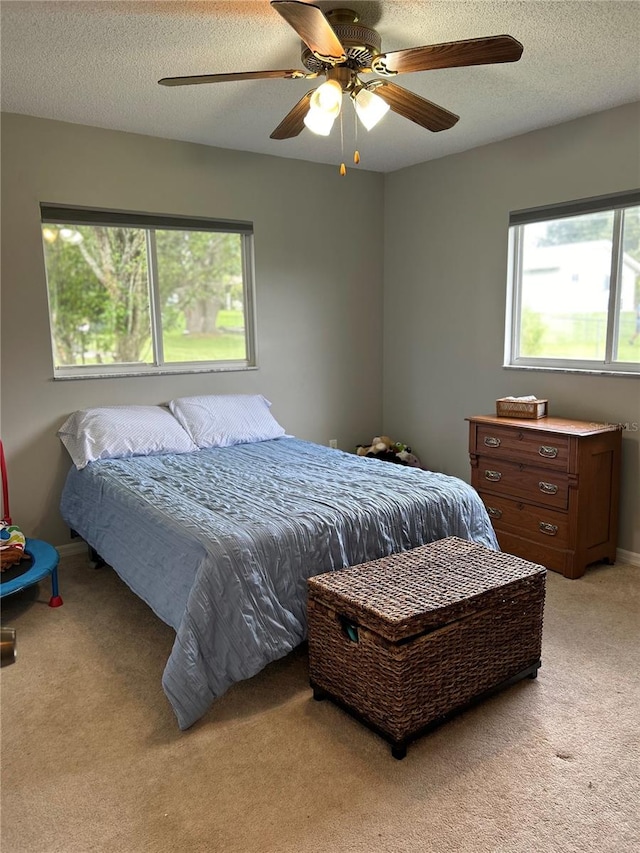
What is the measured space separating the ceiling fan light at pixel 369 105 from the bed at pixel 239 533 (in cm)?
153

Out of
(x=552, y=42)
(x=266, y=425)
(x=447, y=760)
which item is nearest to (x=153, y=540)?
(x=447, y=760)

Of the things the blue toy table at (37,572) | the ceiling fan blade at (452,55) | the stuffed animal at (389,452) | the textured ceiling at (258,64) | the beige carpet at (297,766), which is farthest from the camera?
the stuffed animal at (389,452)

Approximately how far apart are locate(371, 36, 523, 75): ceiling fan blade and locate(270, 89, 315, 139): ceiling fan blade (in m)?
0.34

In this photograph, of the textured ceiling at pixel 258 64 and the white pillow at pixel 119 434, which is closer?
the textured ceiling at pixel 258 64

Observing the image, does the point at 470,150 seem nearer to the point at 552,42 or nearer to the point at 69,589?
the point at 552,42

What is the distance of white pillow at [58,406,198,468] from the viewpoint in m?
3.48

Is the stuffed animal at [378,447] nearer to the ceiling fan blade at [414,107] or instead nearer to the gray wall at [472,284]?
the gray wall at [472,284]

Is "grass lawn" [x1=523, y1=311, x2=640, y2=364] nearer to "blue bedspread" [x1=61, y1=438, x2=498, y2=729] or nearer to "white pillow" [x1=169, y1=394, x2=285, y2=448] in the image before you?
"blue bedspread" [x1=61, y1=438, x2=498, y2=729]

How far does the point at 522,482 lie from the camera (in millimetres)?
3527

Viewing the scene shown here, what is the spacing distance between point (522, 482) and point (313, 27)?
2526mm

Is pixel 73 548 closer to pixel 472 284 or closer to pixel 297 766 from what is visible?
pixel 297 766

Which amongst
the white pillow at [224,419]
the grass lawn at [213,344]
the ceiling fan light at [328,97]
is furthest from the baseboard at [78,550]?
the ceiling fan light at [328,97]

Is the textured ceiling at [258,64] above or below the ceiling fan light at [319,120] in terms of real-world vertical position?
above

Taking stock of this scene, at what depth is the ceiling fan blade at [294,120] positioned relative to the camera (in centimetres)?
249
